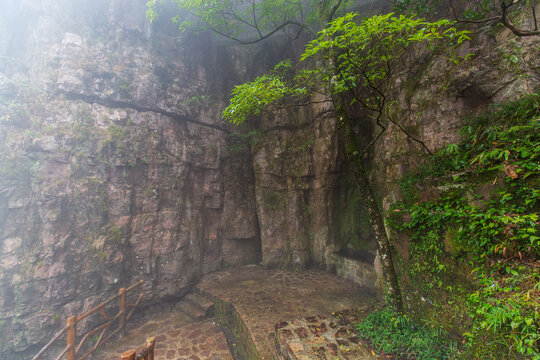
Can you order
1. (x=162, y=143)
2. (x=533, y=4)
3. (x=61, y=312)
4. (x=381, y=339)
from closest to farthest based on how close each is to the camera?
(x=533, y=4) < (x=381, y=339) < (x=61, y=312) < (x=162, y=143)

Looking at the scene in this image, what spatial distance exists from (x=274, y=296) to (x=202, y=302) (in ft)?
8.81

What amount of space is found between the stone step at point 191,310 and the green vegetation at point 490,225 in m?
6.36

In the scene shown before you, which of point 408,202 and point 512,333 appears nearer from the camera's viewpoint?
point 512,333

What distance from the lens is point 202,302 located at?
7.35m

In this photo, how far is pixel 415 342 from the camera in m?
3.44

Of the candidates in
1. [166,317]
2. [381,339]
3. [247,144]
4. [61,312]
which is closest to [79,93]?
[247,144]

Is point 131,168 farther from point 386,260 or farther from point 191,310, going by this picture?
point 386,260

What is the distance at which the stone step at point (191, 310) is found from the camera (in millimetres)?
6956

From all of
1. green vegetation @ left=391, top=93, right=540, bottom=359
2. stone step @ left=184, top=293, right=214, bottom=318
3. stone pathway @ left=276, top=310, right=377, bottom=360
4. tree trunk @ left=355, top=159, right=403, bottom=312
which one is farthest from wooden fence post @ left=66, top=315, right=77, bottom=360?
green vegetation @ left=391, top=93, right=540, bottom=359

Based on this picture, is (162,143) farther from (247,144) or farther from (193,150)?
(247,144)

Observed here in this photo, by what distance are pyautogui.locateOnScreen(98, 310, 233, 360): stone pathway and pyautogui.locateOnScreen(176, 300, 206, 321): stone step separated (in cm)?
12

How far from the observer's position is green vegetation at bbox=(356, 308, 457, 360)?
3197 mm

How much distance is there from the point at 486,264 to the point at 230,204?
8.39 m

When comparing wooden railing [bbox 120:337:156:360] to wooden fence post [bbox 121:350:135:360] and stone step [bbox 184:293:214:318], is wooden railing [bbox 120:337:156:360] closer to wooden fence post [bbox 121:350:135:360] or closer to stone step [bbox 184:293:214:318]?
wooden fence post [bbox 121:350:135:360]
